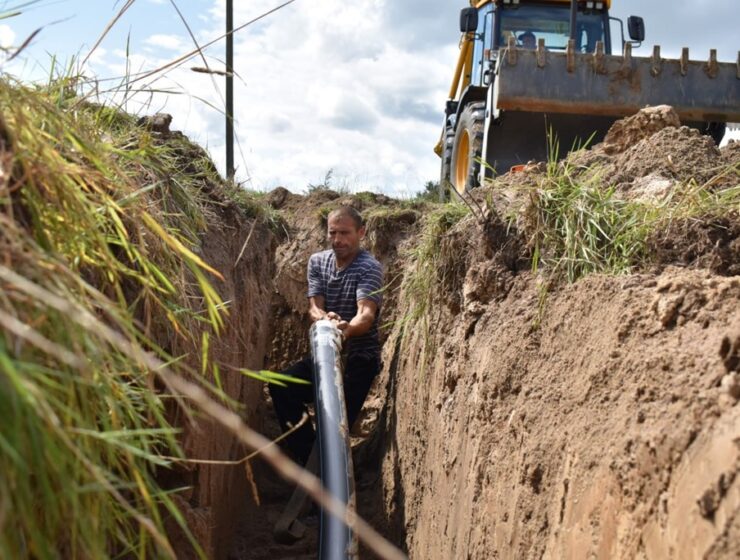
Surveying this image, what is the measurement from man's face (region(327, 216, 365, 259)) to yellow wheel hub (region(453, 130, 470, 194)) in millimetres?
2787

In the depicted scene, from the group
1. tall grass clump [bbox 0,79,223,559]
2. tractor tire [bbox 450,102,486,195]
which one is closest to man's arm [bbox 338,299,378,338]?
tractor tire [bbox 450,102,486,195]

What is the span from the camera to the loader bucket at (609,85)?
23.0 ft

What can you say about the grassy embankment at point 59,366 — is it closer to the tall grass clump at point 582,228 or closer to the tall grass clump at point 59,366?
the tall grass clump at point 59,366

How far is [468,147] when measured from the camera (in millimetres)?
8383

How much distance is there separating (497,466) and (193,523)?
4.67ft

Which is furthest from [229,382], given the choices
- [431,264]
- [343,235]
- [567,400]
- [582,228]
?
[567,400]

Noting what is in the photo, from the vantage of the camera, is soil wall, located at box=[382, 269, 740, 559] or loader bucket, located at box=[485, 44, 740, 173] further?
loader bucket, located at box=[485, 44, 740, 173]

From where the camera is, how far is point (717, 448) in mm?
1695

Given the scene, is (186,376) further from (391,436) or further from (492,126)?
(492,126)

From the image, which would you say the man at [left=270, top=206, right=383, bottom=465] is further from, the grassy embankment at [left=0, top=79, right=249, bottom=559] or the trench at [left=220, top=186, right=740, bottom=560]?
the grassy embankment at [left=0, top=79, right=249, bottom=559]

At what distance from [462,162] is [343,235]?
3147 millimetres

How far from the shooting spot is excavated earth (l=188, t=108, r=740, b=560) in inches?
74.4

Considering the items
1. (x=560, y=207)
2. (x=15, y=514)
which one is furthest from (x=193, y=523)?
(x=15, y=514)

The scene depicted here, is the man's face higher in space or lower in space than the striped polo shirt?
higher
